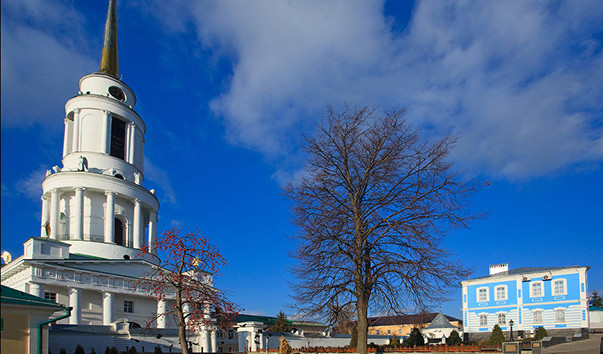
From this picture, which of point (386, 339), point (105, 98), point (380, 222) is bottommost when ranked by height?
point (386, 339)

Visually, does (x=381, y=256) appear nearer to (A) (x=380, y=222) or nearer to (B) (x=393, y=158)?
(A) (x=380, y=222)

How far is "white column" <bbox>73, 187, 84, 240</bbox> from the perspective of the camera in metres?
39.7

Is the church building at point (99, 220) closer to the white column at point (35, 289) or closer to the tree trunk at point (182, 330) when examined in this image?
the white column at point (35, 289)

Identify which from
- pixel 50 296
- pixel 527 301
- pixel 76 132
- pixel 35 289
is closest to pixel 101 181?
pixel 76 132

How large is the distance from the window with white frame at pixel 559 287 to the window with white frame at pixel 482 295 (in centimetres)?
661

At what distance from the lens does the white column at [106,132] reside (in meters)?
44.1

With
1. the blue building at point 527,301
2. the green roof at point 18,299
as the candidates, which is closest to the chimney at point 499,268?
the blue building at point 527,301

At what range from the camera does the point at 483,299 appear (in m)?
48.4

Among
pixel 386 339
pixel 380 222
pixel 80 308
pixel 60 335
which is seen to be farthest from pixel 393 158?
pixel 386 339

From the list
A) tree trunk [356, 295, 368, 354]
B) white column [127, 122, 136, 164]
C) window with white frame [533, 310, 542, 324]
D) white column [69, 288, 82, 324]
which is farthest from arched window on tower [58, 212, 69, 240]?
window with white frame [533, 310, 542, 324]

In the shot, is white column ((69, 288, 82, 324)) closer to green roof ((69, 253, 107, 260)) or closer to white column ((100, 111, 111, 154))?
green roof ((69, 253, 107, 260))

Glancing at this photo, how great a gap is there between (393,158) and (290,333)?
91.6ft

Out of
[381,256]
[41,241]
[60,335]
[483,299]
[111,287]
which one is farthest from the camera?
[483,299]

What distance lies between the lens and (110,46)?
51.0m
